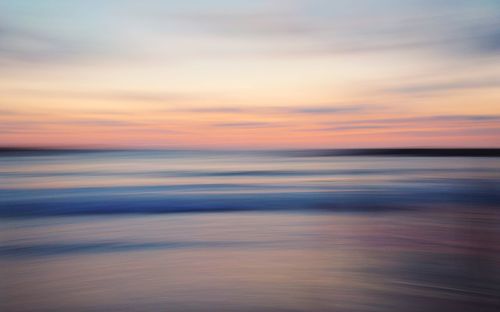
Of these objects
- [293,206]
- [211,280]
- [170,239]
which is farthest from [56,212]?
[211,280]

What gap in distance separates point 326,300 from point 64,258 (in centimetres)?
Result: 229

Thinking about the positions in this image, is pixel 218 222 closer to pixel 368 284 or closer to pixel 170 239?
pixel 170 239

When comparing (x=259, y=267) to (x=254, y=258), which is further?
(x=254, y=258)

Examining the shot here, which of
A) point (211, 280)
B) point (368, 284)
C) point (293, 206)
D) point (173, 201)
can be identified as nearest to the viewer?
point (368, 284)

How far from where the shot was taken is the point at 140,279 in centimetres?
313

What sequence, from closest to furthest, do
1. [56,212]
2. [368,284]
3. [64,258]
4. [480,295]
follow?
[480,295], [368,284], [64,258], [56,212]

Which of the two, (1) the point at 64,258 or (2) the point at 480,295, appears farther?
(1) the point at 64,258

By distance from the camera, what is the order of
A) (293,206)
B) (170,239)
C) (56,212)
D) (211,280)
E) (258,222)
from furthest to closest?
(293,206) → (56,212) → (258,222) → (170,239) → (211,280)

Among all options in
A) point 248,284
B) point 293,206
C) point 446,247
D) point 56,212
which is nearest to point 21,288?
point 248,284

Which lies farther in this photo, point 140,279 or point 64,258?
point 64,258

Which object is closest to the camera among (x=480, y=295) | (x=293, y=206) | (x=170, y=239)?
(x=480, y=295)

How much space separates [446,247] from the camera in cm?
384

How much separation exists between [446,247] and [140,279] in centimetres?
252

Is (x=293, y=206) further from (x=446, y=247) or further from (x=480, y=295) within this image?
(x=480, y=295)
